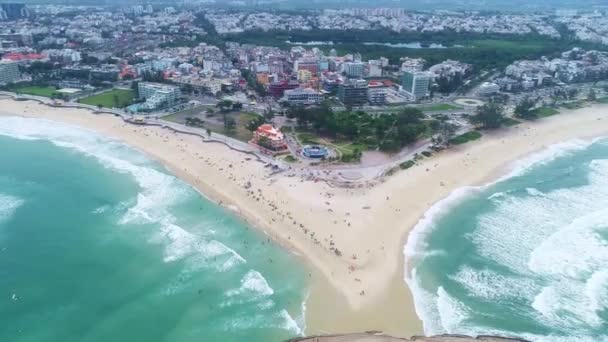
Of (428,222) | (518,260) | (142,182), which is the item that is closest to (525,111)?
(428,222)

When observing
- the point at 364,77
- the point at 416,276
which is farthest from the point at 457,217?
the point at 364,77

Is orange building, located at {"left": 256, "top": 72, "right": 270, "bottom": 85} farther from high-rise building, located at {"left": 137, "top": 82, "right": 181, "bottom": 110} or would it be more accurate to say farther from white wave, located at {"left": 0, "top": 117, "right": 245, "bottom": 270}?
white wave, located at {"left": 0, "top": 117, "right": 245, "bottom": 270}

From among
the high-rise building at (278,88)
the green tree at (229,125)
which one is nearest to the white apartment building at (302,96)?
the high-rise building at (278,88)

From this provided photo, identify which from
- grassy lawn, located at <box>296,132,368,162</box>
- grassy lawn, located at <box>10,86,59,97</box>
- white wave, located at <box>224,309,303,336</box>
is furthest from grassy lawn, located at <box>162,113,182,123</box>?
white wave, located at <box>224,309,303,336</box>

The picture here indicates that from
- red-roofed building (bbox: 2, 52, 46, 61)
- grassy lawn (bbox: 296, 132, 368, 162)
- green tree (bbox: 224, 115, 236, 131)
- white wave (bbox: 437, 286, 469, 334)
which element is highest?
red-roofed building (bbox: 2, 52, 46, 61)

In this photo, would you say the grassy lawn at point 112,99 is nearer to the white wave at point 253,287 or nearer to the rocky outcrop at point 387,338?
the white wave at point 253,287

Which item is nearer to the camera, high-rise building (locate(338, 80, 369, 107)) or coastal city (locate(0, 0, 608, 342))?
coastal city (locate(0, 0, 608, 342))
